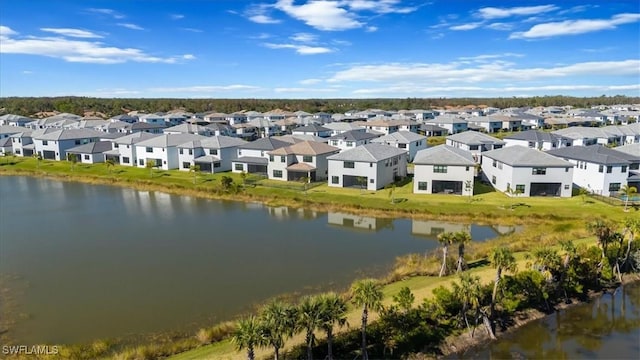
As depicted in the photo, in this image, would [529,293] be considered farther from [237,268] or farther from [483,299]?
[237,268]

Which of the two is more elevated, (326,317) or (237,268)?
(326,317)

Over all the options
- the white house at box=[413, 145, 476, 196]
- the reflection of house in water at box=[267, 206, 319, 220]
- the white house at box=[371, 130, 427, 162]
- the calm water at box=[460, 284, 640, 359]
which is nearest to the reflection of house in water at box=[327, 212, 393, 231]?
the reflection of house in water at box=[267, 206, 319, 220]

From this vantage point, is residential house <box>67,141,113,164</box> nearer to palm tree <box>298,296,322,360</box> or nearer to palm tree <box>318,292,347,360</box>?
palm tree <box>298,296,322,360</box>

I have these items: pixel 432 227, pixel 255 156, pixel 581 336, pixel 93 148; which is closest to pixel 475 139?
pixel 255 156

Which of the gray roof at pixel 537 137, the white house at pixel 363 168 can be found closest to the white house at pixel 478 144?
the gray roof at pixel 537 137

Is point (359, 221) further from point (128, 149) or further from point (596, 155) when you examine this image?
point (128, 149)

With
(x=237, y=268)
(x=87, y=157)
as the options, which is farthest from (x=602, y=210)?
(x=87, y=157)
